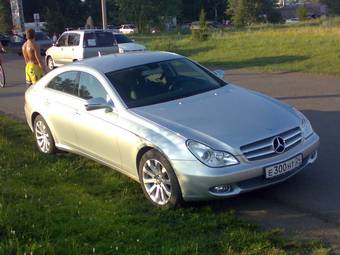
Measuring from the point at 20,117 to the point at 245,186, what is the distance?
7.27 meters

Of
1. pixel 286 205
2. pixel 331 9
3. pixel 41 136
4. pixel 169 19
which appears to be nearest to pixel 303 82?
pixel 41 136

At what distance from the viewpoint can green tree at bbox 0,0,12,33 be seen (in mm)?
65562

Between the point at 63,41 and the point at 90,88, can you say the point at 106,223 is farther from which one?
the point at 63,41

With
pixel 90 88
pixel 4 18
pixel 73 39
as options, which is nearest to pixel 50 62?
pixel 73 39

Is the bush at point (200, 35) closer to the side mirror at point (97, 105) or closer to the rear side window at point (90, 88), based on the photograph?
the rear side window at point (90, 88)

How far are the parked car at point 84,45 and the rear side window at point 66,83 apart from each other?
11234mm

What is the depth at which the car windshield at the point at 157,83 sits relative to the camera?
634 centimetres

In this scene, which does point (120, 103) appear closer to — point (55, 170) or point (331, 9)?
point (55, 170)

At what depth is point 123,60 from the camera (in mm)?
6996

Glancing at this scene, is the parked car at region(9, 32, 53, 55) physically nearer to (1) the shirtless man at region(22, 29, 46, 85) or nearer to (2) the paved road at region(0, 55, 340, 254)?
(1) the shirtless man at region(22, 29, 46, 85)

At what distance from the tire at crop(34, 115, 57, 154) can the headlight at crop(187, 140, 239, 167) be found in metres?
3.20

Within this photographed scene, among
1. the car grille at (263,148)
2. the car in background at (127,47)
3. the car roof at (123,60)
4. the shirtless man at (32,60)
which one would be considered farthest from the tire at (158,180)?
the car in background at (127,47)

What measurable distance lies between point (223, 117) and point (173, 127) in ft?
1.86

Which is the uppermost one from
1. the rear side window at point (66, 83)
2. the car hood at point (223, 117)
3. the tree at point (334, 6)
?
the rear side window at point (66, 83)
